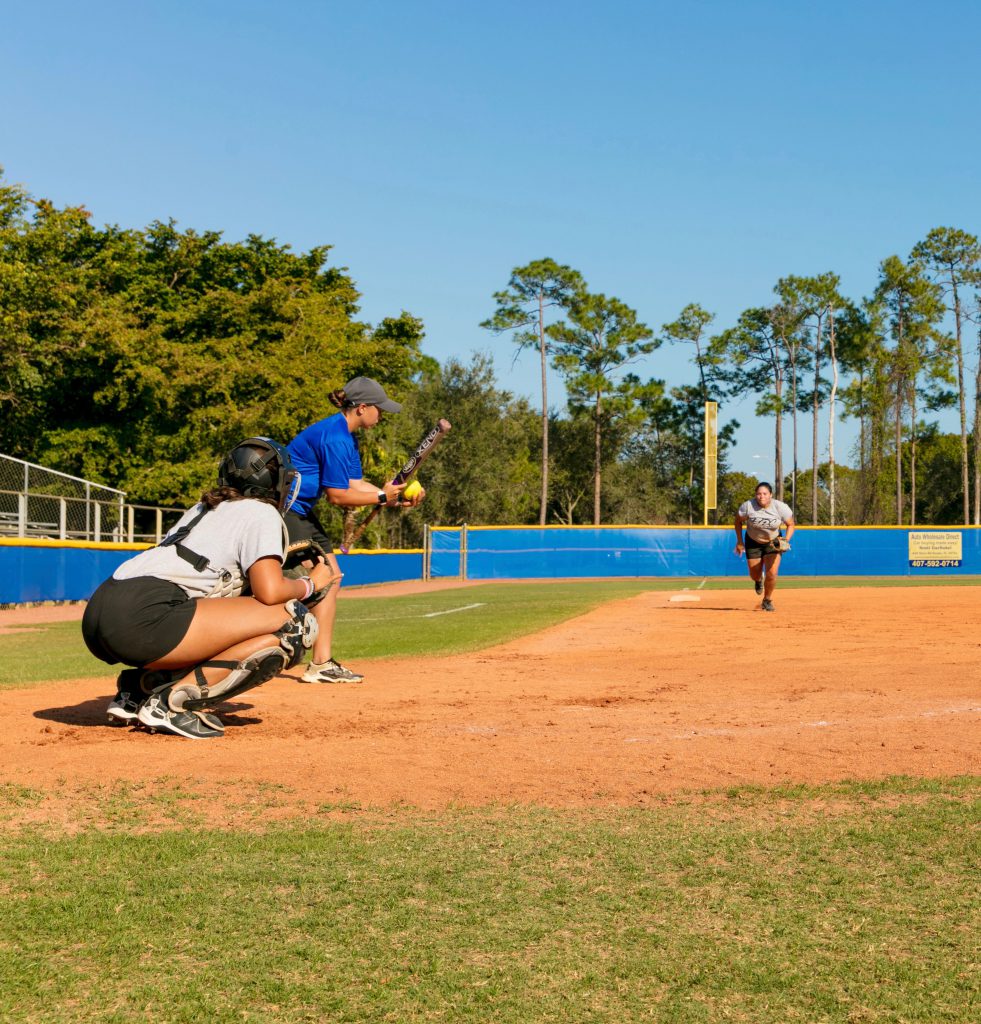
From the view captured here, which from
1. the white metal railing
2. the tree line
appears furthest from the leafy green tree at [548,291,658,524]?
the white metal railing

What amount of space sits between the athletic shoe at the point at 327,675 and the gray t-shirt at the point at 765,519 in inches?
389

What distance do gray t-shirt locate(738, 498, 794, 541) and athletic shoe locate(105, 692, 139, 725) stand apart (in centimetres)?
1209

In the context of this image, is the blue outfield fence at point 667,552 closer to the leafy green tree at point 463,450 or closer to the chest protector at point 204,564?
the leafy green tree at point 463,450

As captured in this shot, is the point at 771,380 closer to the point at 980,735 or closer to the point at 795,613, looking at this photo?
the point at 795,613

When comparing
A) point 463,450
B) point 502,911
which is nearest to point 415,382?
point 463,450

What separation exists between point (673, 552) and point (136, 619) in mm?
43281

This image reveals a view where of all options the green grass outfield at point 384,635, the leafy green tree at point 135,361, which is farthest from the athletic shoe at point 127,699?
the leafy green tree at point 135,361

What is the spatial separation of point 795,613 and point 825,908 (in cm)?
1375

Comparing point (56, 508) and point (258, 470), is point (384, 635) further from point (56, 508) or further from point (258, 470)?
point (56, 508)

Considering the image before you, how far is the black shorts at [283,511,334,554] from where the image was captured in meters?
7.12

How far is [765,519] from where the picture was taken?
16.5m

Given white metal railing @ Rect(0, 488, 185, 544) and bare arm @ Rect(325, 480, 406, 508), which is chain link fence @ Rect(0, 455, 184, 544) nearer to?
white metal railing @ Rect(0, 488, 185, 544)

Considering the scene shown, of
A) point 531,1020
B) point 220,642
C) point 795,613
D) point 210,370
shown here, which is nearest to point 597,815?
point 531,1020

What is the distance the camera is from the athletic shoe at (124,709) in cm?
573
